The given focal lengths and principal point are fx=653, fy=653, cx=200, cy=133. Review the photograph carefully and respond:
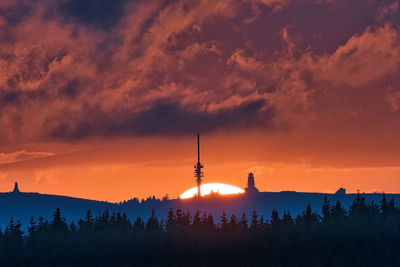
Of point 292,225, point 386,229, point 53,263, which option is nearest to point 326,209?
point 292,225

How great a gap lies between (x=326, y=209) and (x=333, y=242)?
35801 mm

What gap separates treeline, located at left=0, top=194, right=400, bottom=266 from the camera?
149250 mm

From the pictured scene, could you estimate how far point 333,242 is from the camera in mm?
149250

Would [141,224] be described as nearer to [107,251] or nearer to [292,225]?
[107,251]

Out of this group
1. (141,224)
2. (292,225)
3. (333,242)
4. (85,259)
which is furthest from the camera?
(141,224)

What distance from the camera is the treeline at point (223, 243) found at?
14925 centimetres

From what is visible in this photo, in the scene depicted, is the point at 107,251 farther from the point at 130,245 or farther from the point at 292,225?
the point at 292,225

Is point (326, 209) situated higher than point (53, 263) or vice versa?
point (326, 209)

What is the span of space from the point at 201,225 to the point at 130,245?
24.5m

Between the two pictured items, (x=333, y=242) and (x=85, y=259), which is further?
(x=85, y=259)

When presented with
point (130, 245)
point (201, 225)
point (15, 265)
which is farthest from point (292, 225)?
point (15, 265)

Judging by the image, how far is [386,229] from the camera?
158m

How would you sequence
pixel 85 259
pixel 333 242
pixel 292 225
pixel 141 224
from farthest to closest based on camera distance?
1. pixel 141 224
2. pixel 292 225
3. pixel 85 259
4. pixel 333 242

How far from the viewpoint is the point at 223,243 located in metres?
165
